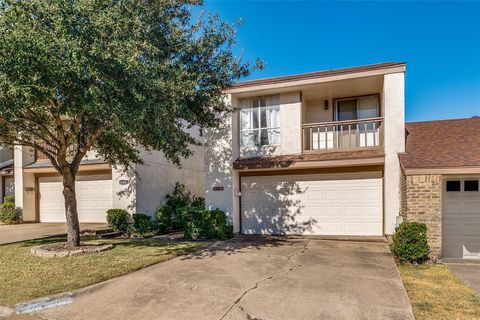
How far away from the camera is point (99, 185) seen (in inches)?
608

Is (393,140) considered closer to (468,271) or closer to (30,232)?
(468,271)

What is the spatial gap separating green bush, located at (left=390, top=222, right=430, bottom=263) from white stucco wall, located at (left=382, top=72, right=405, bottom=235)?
220 cm

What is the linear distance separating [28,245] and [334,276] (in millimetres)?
9838

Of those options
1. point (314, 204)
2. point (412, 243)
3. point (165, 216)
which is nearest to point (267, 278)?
point (412, 243)

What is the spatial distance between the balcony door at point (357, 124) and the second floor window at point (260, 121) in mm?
2404

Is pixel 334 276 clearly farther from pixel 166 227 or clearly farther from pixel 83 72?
pixel 166 227

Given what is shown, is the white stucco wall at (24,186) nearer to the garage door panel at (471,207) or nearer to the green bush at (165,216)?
the green bush at (165,216)

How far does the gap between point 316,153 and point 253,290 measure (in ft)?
22.5

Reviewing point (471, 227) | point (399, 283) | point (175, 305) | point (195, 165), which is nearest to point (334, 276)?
point (399, 283)

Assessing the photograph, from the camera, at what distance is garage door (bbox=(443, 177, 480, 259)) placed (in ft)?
29.2

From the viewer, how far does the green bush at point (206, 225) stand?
37.6 feet

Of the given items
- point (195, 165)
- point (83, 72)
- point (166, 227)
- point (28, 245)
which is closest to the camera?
point (83, 72)

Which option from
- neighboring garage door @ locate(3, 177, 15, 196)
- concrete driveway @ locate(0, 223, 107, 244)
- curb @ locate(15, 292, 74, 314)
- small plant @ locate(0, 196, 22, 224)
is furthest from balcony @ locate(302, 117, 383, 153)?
neighboring garage door @ locate(3, 177, 15, 196)

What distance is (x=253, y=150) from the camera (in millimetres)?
12602
